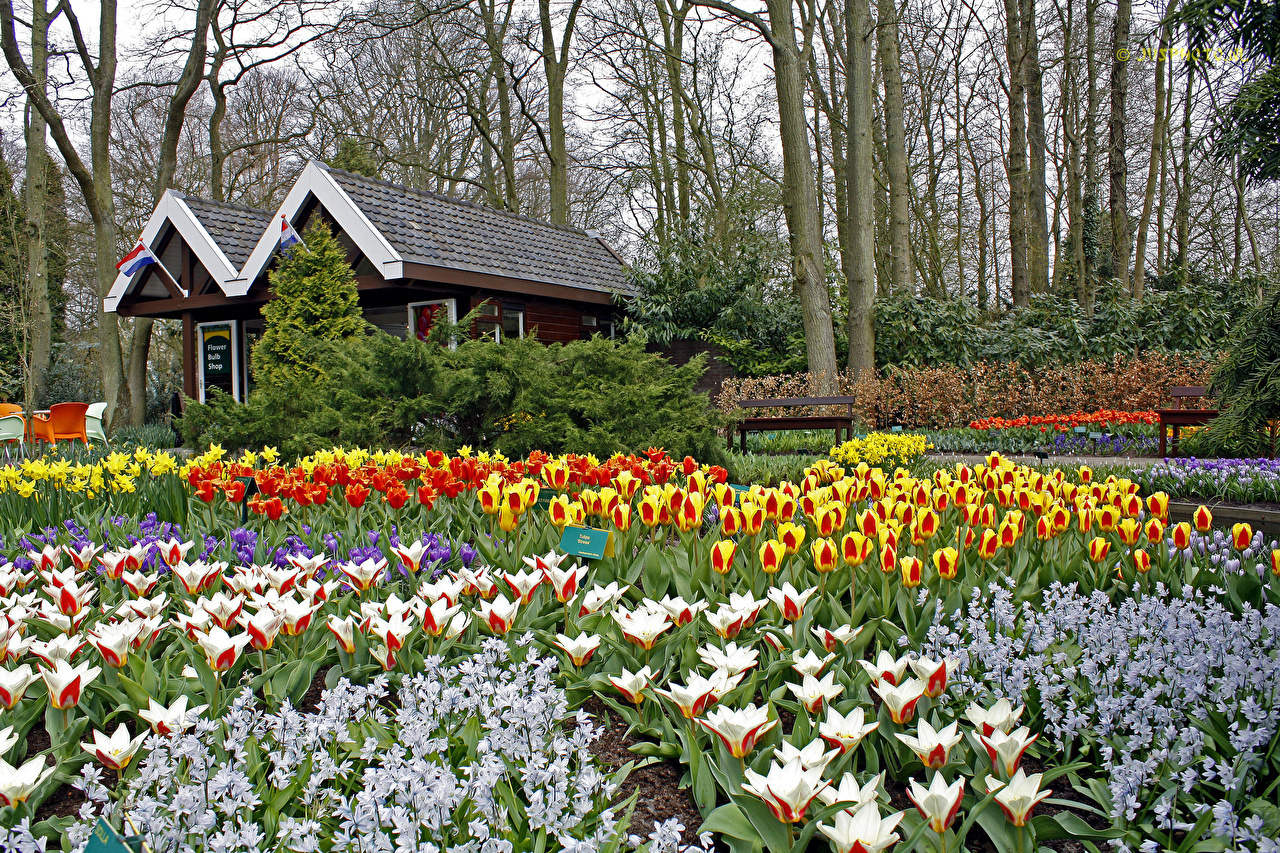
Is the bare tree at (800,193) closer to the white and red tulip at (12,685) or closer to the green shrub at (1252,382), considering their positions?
the green shrub at (1252,382)

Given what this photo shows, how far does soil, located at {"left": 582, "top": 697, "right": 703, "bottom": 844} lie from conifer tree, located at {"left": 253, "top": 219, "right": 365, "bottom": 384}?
1152 centimetres

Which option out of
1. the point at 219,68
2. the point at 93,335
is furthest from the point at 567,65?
the point at 93,335

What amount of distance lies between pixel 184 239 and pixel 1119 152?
1617cm

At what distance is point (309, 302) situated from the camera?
42.1 ft

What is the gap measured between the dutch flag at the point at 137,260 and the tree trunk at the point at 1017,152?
15607mm

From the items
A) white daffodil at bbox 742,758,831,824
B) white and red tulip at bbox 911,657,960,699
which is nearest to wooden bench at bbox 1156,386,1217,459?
white and red tulip at bbox 911,657,960,699

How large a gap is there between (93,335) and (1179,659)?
3196 cm

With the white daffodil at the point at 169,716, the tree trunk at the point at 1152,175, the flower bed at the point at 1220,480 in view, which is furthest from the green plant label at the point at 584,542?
the tree trunk at the point at 1152,175

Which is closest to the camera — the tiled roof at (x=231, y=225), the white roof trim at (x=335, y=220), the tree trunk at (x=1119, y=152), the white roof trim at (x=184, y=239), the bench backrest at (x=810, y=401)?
the bench backrest at (x=810, y=401)

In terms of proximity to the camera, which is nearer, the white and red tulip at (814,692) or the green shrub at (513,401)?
the white and red tulip at (814,692)

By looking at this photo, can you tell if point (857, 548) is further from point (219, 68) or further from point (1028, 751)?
point (219, 68)

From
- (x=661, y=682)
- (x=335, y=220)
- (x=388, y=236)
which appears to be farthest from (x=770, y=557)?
(x=335, y=220)

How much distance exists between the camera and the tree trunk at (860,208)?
14180 mm

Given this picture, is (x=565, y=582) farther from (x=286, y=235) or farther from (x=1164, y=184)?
(x=1164, y=184)
